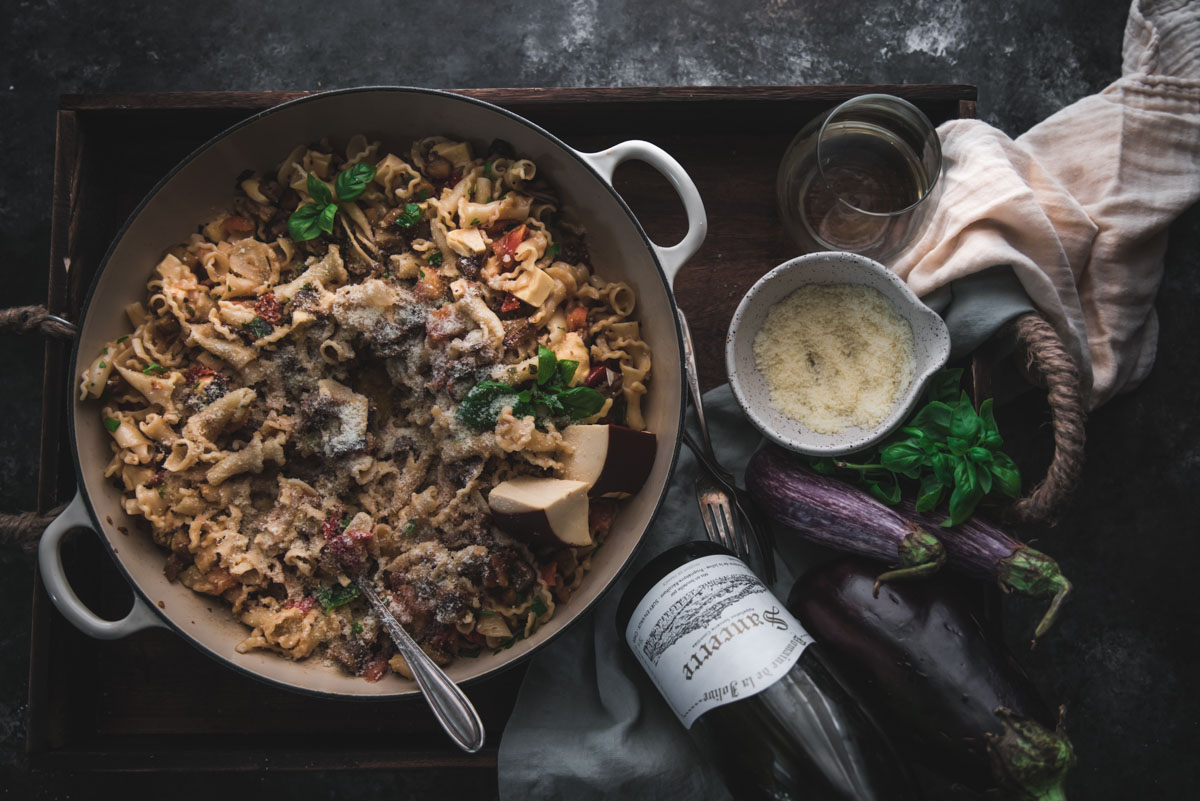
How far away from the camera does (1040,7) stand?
11.3ft

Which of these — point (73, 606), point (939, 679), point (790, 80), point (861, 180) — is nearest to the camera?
point (73, 606)

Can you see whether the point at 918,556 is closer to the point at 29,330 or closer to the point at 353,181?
the point at 353,181

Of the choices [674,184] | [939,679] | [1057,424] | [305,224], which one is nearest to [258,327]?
[305,224]

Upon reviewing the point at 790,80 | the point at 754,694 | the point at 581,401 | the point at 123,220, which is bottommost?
the point at 754,694

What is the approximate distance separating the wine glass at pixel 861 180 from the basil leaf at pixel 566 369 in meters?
0.99

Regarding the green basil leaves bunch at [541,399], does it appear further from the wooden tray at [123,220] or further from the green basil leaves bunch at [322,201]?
the green basil leaves bunch at [322,201]

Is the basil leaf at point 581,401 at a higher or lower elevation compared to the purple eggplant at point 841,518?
higher

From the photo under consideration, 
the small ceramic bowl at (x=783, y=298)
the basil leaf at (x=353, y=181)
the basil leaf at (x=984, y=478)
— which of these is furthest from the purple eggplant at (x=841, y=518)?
the basil leaf at (x=353, y=181)

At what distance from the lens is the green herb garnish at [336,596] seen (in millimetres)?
2547

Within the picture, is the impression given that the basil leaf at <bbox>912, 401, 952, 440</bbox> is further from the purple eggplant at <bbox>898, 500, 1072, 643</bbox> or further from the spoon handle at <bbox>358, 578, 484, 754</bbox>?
the spoon handle at <bbox>358, 578, 484, 754</bbox>

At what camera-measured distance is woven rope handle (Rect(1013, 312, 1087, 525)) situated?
254cm

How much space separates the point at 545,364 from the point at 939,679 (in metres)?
1.55

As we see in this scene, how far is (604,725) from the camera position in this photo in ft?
9.10

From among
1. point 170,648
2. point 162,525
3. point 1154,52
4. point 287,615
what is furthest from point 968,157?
point 170,648
